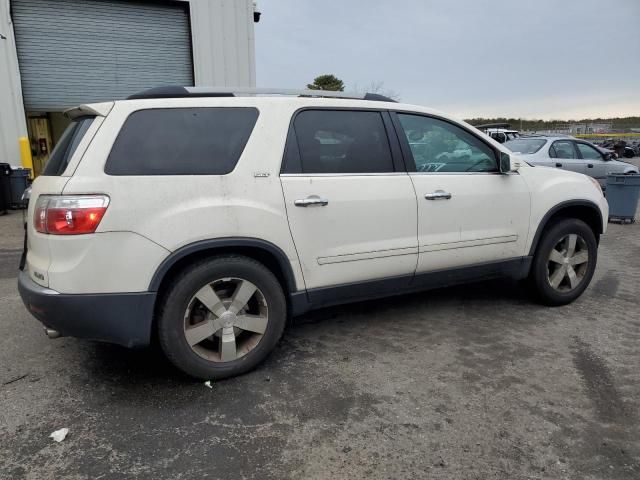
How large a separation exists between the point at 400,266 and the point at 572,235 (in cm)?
191

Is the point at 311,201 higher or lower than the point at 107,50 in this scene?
lower

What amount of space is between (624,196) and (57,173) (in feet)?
32.5

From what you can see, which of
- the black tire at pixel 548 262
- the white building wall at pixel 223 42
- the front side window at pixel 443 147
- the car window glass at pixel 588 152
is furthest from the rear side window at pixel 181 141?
the car window glass at pixel 588 152

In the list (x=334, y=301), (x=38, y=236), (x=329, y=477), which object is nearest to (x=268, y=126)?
(x=334, y=301)

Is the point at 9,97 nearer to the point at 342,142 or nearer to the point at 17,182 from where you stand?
the point at 17,182

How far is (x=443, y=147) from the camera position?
153 inches

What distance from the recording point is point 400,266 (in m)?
3.59

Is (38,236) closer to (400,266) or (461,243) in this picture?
(400,266)

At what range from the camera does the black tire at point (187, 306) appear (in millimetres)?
2855

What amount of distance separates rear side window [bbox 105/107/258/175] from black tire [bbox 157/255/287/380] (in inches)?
22.9

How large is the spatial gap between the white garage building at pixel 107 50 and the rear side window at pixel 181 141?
9.56m

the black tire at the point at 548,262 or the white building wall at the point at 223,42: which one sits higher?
the white building wall at the point at 223,42

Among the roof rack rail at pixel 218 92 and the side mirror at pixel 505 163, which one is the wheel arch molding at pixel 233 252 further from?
the side mirror at pixel 505 163

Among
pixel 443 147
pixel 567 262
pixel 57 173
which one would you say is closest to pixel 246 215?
pixel 57 173
